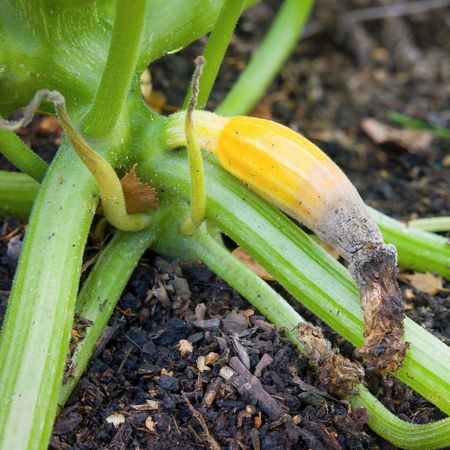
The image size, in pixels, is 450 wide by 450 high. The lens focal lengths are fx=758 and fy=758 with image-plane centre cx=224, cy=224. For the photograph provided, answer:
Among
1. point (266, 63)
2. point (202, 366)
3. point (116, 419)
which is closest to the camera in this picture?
point (116, 419)

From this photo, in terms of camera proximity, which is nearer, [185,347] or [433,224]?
[185,347]

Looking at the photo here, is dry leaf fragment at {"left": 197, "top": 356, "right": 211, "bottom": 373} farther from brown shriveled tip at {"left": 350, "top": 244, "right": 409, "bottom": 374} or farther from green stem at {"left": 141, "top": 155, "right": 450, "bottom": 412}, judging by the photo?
brown shriveled tip at {"left": 350, "top": 244, "right": 409, "bottom": 374}

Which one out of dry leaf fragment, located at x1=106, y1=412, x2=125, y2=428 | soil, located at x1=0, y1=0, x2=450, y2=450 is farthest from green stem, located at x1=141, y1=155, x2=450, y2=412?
dry leaf fragment, located at x1=106, y1=412, x2=125, y2=428

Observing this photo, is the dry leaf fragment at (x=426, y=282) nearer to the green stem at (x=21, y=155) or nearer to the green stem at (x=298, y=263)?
the green stem at (x=298, y=263)

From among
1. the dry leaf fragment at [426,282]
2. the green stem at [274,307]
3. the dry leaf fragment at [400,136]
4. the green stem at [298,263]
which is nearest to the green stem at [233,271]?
the green stem at [274,307]

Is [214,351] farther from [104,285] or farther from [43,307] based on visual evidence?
[43,307]

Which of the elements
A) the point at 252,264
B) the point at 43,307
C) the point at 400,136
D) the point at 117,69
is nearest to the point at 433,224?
the point at 252,264

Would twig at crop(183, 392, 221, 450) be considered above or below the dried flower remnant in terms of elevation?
below
